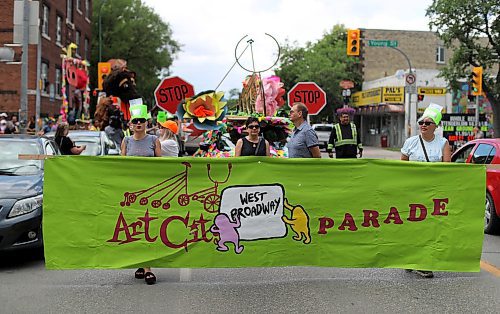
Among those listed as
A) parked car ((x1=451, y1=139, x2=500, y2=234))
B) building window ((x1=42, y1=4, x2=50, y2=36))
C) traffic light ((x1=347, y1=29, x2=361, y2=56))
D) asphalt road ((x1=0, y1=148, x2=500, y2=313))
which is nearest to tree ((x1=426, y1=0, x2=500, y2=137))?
traffic light ((x1=347, y1=29, x2=361, y2=56))

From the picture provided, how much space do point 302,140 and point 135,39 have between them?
48.1 metres

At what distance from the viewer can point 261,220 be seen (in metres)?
6.05

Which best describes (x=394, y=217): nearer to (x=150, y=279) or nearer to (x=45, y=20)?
(x=150, y=279)

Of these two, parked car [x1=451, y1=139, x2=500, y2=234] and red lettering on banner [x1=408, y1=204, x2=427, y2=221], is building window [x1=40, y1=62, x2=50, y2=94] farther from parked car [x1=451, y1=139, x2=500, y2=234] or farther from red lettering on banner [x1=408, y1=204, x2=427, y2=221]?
red lettering on banner [x1=408, y1=204, x2=427, y2=221]

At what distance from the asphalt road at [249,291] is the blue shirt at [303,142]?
1420 mm

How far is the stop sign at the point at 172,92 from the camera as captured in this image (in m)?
11.4

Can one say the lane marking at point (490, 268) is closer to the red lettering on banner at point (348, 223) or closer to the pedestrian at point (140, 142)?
the red lettering on banner at point (348, 223)

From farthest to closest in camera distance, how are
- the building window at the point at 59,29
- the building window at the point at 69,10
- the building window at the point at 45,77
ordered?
the building window at the point at 69,10 → the building window at the point at 59,29 → the building window at the point at 45,77

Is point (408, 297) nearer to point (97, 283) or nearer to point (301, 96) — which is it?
point (97, 283)

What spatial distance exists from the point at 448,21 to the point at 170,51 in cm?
3285

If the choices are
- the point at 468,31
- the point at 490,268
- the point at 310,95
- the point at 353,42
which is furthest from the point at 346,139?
the point at 468,31

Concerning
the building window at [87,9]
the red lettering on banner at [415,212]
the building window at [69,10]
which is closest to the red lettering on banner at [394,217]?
the red lettering on banner at [415,212]

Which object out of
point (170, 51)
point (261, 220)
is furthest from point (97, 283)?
point (170, 51)

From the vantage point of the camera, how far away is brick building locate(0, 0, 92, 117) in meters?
29.3
